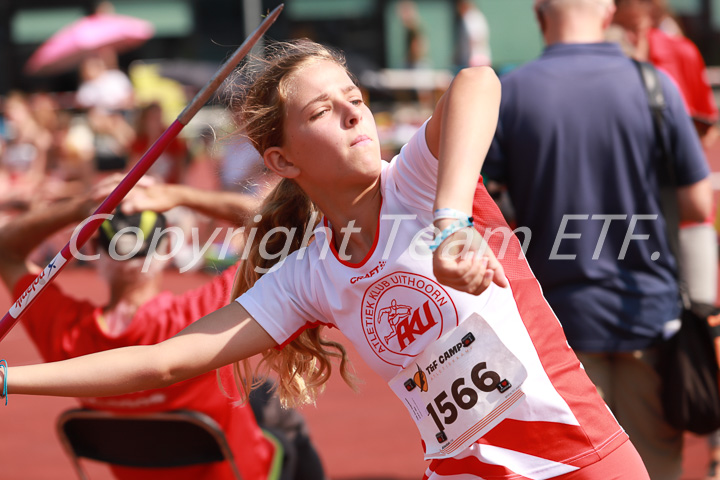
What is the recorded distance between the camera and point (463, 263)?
1.62 metres

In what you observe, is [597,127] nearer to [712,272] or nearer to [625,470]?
[712,272]

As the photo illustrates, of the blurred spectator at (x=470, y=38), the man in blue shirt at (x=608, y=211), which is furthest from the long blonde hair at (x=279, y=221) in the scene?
the blurred spectator at (x=470, y=38)

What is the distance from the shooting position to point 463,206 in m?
1.74

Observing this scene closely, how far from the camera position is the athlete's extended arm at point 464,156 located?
1646 millimetres

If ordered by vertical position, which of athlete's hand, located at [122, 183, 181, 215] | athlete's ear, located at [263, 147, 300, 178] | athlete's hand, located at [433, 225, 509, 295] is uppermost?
athlete's hand, located at [433, 225, 509, 295]

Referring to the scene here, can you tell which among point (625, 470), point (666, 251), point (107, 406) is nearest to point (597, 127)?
point (666, 251)

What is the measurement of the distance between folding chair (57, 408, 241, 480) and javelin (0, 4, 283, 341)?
86 cm

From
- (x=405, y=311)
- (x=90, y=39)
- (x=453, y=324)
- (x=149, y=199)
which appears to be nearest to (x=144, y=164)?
(x=405, y=311)

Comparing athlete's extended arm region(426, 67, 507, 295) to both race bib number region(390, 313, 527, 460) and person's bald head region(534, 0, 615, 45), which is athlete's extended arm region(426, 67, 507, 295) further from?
person's bald head region(534, 0, 615, 45)

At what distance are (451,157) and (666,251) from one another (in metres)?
1.50

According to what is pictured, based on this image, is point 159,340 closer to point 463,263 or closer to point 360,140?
point 360,140

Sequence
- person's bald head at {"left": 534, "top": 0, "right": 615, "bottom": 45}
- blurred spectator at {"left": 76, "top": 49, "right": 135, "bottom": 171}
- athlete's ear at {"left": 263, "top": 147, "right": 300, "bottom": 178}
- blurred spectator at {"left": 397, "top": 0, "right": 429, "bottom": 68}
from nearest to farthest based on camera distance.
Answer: athlete's ear at {"left": 263, "top": 147, "right": 300, "bottom": 178}, person's bald head at {"left": 534, "top": 0, "right": 615, "bottom": 45}, blurred spectator at {"left": 76, "top": 49, "right": 135, "bottom": 171}, blurred spectator at {"left": 397, "top": 0, "right": 429, "bottom": 68}

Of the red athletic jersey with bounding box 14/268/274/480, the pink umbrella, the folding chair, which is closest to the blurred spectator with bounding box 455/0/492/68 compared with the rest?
the pink umbrella

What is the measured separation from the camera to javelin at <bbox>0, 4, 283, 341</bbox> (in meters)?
1.98
